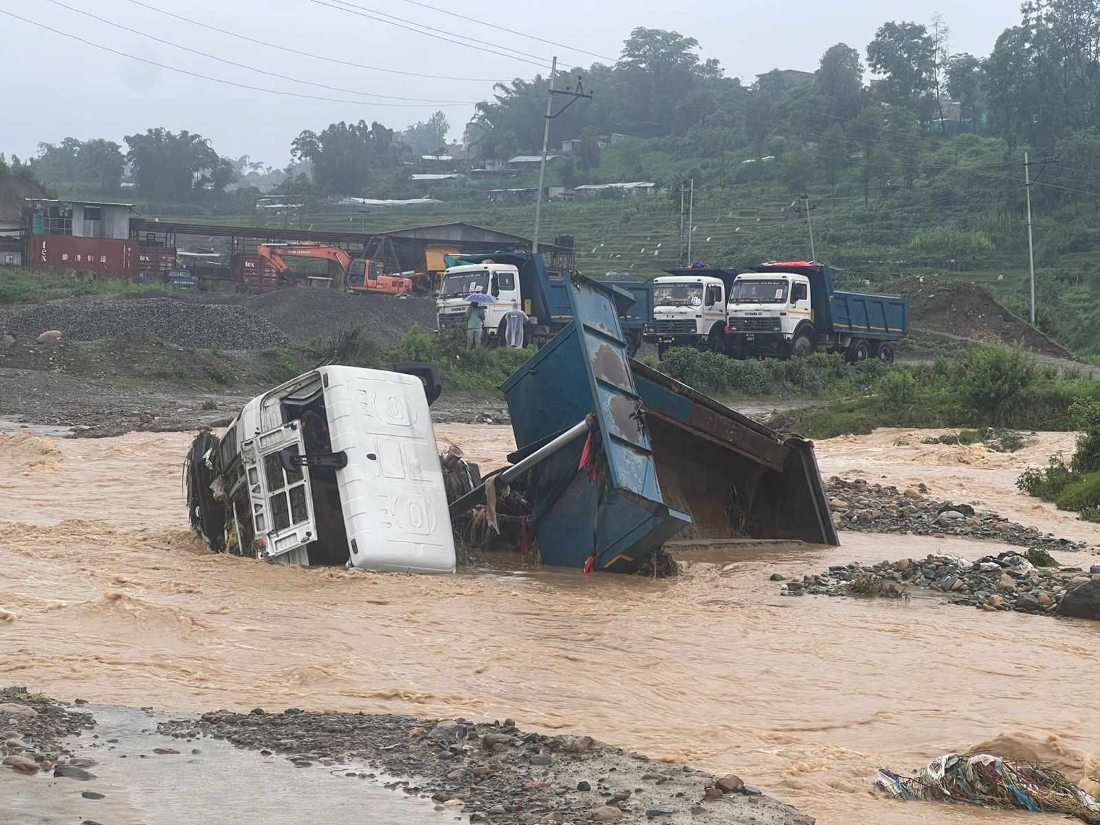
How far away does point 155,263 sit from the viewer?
54.0 m

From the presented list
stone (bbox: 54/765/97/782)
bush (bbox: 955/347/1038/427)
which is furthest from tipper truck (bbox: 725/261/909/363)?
stone (bbox: 54/765/97/782)

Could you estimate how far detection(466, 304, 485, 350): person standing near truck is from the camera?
33.3 metres

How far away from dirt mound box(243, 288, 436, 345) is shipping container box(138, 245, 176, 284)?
10168 mm

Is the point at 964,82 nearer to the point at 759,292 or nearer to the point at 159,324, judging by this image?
the point at 759,292

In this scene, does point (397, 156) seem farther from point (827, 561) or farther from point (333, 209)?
point (827, 561)

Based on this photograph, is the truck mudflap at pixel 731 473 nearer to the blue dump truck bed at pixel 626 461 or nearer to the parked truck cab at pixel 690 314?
the blue dump truck bed at pixel 626 461

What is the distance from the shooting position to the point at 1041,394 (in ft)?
82.6

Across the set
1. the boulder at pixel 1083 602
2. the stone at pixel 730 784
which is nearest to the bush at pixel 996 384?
the boulder at pixel 1083 602

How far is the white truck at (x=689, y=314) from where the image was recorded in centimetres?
3775

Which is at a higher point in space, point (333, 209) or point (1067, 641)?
point (333, 209)

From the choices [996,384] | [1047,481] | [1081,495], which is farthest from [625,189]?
[1081,495]

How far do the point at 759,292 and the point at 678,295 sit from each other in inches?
109

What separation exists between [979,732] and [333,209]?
89972 millimetres

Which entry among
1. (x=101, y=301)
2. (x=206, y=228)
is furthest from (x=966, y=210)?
(x=101, y=301)
